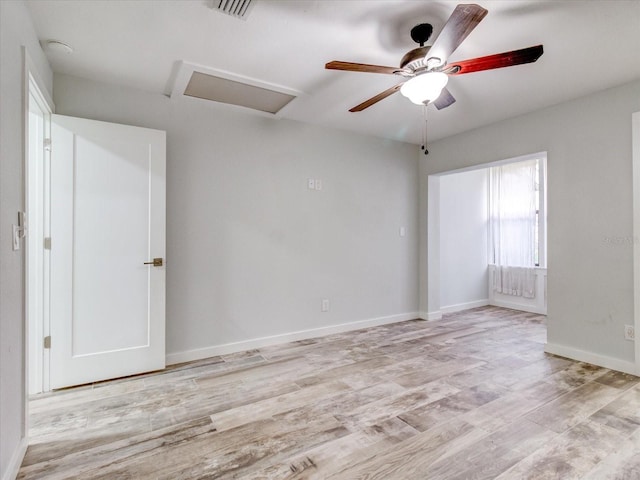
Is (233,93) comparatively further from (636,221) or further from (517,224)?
(517,224)

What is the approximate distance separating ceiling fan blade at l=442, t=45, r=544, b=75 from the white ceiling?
0.98ft

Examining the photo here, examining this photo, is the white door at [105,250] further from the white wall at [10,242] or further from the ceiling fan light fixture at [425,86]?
the ceiling fan light fixture at [425,86]

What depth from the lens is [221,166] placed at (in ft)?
10.6

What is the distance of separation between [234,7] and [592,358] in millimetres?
3964

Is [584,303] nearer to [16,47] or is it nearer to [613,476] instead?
[613,476]

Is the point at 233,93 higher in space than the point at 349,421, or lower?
higher

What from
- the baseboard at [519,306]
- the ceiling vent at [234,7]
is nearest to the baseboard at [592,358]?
the baseboard at [519,306]

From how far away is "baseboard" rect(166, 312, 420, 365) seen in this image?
3049 mm

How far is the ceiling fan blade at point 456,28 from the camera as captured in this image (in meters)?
1.48

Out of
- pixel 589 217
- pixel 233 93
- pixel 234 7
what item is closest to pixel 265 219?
pixel 233 93

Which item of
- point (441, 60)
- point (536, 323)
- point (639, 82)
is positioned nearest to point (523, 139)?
point (639, 82)

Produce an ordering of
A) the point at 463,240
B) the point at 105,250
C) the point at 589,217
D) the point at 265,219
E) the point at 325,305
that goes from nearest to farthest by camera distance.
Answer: the point at 105,250 → the point at 589,217 → the point at 265,219 → the point at 325,305 → the point at 463,240

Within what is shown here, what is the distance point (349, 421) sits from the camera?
2.03 metres

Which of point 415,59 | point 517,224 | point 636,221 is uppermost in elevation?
point 415,59
